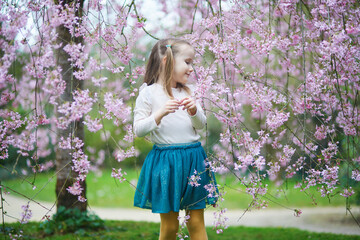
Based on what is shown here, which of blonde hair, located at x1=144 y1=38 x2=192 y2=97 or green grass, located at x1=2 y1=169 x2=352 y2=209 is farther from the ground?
blonde hair, located at x1=144 y1=38 x2=192 y2=97

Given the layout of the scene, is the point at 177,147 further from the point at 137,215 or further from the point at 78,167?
the point at 137,215

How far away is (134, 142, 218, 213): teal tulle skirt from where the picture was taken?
1.93 meters

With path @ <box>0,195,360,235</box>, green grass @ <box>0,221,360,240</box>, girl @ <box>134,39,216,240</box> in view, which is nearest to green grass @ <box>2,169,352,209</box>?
path @ <box>0,195,360,235</box>

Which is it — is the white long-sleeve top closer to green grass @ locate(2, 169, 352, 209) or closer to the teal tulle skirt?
the teal tulle skirt

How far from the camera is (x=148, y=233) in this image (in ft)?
12.5

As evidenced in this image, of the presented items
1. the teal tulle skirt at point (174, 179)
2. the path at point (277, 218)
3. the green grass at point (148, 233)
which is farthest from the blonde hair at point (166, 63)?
the path at point (277, 218)

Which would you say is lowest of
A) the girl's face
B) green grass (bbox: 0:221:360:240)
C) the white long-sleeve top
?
green grass (bbox: 0:221:360:240)

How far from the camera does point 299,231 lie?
4172 mm

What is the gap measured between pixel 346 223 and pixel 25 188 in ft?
18.1

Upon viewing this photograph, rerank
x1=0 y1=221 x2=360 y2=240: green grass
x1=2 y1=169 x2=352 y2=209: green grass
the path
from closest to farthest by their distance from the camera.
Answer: x1=0 y1=221 x2=360 y2=240: green grass → the path → x1=2 y1=169 x2=352 y2=209: green grass

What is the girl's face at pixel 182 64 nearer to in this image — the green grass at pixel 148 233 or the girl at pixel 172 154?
the girl at pixel 172 154

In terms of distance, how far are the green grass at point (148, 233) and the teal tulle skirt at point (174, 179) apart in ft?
5.30

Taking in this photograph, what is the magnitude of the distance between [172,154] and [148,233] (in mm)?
2074

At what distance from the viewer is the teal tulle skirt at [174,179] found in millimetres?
1927
